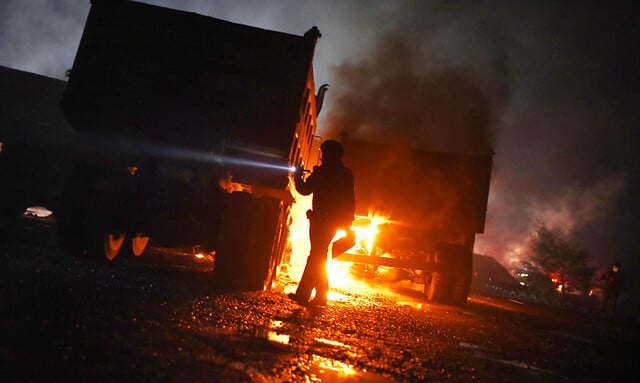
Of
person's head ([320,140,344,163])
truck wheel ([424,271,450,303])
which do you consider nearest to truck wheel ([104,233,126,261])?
person's head ([320,140,344,163])

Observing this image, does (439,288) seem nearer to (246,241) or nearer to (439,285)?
(439,285)

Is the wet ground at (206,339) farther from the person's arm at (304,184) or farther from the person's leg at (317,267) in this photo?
the person's arm at (304,184)

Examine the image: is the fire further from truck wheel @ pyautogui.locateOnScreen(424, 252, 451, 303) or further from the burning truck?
the burning truck

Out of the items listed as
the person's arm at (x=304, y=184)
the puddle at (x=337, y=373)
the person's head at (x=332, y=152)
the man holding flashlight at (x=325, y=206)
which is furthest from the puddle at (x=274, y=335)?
the person's head at (x=332, y=152)

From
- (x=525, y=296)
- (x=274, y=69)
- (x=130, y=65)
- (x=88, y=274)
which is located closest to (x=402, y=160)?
(x=274, y=69)

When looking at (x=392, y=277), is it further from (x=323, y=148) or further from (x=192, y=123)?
(x=192, y=123)

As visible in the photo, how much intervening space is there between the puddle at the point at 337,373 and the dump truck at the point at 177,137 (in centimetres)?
222

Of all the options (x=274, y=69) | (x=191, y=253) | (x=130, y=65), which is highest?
(x=274, y=69)

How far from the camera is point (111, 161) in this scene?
14.4 ft

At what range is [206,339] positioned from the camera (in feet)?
7.80

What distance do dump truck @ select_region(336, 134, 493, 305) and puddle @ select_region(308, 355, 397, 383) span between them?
5.58 metres

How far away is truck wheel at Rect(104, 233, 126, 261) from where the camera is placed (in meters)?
4.66

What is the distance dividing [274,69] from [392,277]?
8108mm

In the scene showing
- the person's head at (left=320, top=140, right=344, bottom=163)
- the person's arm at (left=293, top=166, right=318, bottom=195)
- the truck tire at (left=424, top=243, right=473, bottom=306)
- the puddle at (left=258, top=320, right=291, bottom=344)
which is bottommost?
the puddle at (left=258, top=320, right=291, bottom=344)
